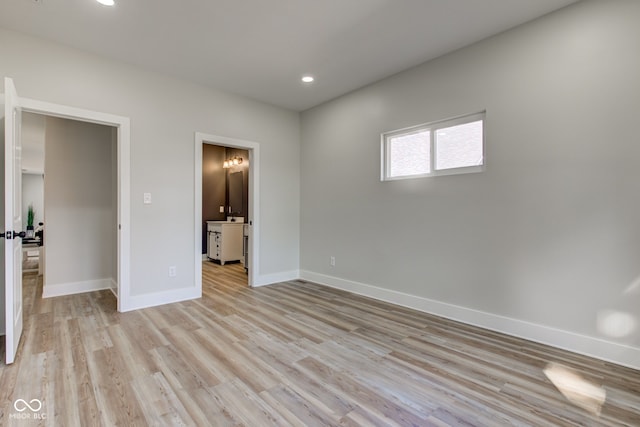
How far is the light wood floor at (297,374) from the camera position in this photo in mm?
1699

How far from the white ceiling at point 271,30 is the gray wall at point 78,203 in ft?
5.46

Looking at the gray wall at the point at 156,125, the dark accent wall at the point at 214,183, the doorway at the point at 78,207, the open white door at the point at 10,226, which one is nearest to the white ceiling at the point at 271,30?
the gray wall at the point at 156,125

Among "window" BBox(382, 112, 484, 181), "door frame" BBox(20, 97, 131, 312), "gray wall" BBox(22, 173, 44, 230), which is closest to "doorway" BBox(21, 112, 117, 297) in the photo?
"door frame" BBox(20, 97, 131, 312)

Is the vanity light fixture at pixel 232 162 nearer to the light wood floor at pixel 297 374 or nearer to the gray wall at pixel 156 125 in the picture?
the gray wall at pixel 156 125

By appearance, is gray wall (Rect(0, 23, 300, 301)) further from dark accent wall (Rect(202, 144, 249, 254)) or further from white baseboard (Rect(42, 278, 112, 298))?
dark accent wall (Rect(202, 144, 249, 254))

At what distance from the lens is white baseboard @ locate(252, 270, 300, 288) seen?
4.59m

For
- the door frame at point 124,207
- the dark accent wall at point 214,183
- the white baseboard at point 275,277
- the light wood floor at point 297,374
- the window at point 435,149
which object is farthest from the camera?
the dark accent wall at point 214,183

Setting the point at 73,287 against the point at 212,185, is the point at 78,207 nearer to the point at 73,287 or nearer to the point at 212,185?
the point at 73,287

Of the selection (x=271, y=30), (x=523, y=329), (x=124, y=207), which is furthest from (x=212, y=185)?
(x=523, y=329)

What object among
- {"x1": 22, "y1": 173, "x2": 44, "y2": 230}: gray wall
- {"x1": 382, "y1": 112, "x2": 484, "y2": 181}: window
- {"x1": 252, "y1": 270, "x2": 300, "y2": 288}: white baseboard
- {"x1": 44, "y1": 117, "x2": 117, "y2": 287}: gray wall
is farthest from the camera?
{"x1": 22, "y1": 173, "x2": 44, "y2": 230}: gray wall

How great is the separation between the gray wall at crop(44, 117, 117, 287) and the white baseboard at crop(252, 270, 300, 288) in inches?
80.8

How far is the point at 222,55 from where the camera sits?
324 centimetres

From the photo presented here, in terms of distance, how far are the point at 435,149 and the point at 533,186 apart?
1.03 metres

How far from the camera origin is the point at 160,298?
3.65 m
